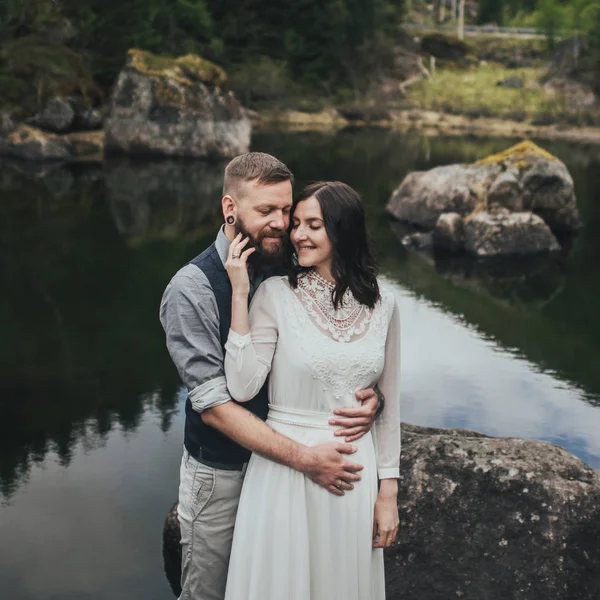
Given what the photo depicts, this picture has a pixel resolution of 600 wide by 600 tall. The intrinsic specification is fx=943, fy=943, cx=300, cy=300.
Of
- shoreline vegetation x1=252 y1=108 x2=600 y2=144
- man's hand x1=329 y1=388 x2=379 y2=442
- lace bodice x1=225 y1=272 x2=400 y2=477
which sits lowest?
shoreline vegetation x1=252 y1=108 x2=600 y2=144

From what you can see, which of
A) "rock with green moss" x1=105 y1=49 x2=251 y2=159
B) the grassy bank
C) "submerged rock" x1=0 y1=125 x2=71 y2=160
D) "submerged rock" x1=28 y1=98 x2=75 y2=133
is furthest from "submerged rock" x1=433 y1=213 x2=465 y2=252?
the grassy bank

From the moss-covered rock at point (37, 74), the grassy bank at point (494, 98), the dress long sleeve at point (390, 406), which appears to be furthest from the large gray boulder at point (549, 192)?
the grassy bank at point (494, 98)

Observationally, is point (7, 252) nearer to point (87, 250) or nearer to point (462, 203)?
point (87, 250)

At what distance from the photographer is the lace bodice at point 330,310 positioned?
356cm

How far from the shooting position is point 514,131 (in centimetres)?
5375

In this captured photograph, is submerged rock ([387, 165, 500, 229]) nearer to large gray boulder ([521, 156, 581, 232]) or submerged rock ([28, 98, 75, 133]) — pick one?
large gray boulder ([521, 156, 581, 232])

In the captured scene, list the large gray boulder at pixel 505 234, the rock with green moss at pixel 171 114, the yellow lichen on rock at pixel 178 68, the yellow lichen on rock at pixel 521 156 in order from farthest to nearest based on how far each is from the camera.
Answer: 1. the yellow lichen on rock at pixel 178 68
2. the rock with green moss at pixel 171 114
3. the yellow lichen on rock at pixel 521 156
4. the large gray boulder at pixel 505 234

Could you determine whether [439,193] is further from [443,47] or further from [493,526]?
[443,47]

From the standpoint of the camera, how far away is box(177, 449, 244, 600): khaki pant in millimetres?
3662

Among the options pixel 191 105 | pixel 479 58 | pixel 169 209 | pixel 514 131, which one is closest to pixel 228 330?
pixel 169 209

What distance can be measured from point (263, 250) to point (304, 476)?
2.84 ft

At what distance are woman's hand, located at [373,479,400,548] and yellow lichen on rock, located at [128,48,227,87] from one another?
30.8 m

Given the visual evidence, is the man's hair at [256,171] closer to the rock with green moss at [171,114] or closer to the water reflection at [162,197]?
the water reflection at [162,197]

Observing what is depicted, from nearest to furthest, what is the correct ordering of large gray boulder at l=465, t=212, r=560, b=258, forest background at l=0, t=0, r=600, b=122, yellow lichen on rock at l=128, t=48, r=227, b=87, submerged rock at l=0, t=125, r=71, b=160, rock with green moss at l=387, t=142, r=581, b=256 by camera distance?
1. large gray boulder at l=465, t=212, r=560, b=258
2. rock with green moss at l=387, t=142, r=581, b=256
3. submerged rock at l=0, t=125, r=71, b=160
4. yellow lichen on rock at l=128, t=48, r=227, b=87
5. forest background at l=0, t=0, r=600, b=122
